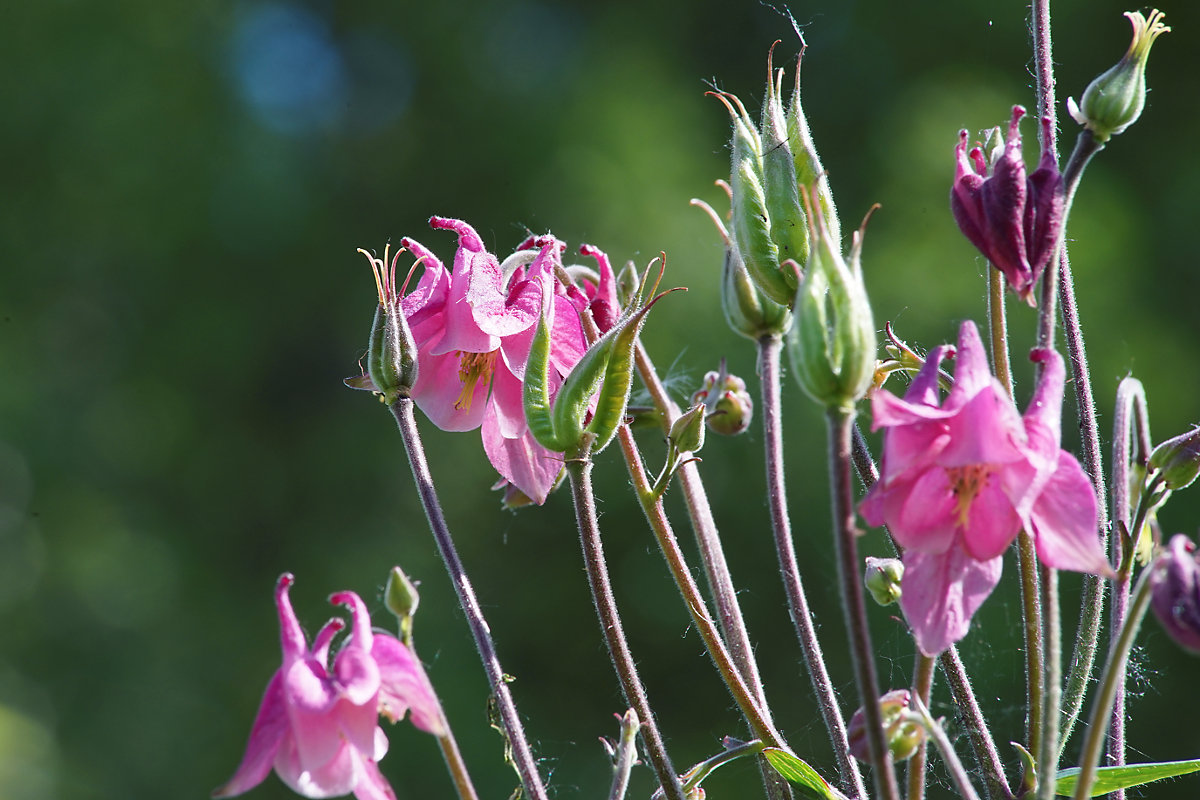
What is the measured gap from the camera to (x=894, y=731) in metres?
0.55

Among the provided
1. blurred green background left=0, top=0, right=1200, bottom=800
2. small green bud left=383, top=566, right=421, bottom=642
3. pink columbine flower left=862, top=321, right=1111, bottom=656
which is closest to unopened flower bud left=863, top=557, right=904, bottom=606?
pink columbine flower left=862, top=321, right=1111, bottom=656

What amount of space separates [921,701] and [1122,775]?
0.12 metres

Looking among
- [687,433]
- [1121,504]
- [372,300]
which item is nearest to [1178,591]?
[1121,504]

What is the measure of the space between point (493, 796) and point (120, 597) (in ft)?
6.40

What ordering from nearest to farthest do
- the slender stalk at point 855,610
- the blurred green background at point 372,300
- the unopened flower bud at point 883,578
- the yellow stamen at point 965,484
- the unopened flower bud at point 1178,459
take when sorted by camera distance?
the slender stalk at point 855,610 → the yellow stamen at point 965,484 → the unopened flower bud at point 1178,459 → the unopened flower bud at point 883,578 → the blurred green background at point 372,300

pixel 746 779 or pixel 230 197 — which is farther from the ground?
pixel 230 197

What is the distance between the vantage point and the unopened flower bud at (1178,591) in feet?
1.55

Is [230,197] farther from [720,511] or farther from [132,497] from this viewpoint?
[720,511]

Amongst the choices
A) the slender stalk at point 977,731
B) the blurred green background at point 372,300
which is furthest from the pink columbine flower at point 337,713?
the blurred green background at point 372,300

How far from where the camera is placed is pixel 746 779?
12.0 feet

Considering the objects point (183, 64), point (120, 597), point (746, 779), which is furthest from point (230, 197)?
point (746, 779)

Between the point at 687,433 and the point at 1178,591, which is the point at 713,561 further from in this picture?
the point at 1178,591

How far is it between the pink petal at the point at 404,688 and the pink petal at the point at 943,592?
0.70 ft

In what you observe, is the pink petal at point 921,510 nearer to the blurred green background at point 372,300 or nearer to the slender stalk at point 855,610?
the slender stalk at point 855,610
